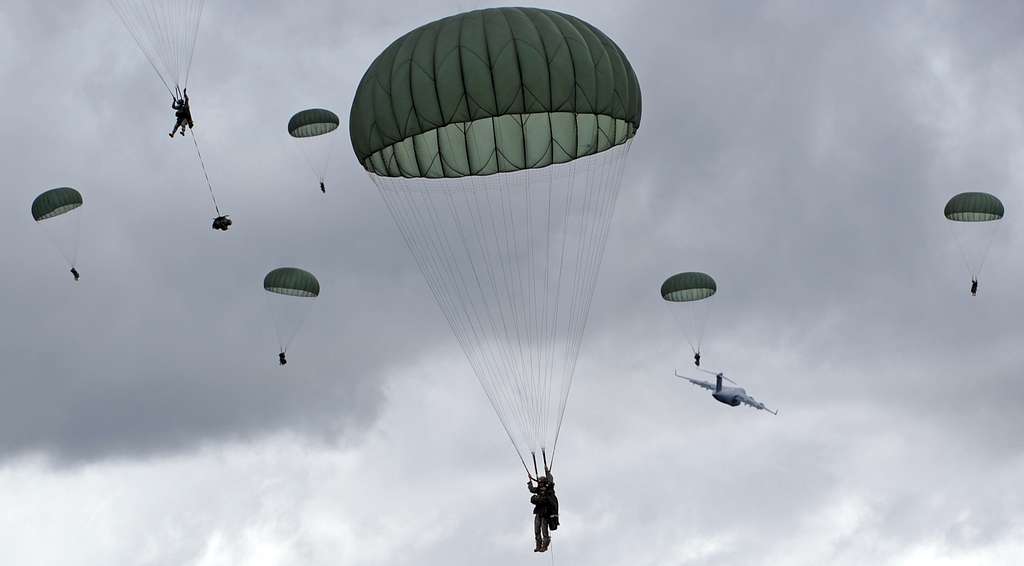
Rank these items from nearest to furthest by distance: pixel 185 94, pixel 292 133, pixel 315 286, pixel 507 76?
1. pixel 507 76
2. pixel 185 94
3. pixel 315 286
4. pixel 292 133

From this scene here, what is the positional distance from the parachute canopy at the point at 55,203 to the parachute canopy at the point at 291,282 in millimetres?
8027

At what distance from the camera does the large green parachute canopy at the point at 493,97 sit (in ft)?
135

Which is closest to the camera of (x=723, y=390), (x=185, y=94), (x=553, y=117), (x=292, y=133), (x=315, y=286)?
(x=553, y=117)

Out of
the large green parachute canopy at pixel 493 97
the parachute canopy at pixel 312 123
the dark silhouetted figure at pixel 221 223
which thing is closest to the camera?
the large green parachute canopy at pixel 493 97

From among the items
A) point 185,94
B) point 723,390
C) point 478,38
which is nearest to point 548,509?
point 478,38

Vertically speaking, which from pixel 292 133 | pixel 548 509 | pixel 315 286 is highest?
pixel 292 133

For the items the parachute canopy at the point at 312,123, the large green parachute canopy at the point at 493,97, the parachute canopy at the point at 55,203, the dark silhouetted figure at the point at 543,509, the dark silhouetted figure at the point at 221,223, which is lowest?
the dark silhouetted figure at the point at 543,509

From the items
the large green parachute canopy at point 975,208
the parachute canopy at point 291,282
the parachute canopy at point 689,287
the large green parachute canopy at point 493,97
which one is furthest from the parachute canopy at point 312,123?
the large green parachute canopy at point 975,208

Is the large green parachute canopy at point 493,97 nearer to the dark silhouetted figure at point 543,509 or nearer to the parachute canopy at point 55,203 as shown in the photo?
the dark silhouetted figure at point 543,509

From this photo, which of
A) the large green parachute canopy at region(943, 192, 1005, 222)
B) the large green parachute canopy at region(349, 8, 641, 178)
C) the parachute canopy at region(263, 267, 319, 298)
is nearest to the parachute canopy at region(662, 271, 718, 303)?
the large green parachute canopy at region(943, 192, 1005, 222)

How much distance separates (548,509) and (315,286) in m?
22.6

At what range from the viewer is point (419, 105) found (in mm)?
41281

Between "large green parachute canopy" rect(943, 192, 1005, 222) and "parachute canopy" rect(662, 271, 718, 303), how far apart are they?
10167 millimetres

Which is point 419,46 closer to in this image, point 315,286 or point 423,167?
point 423,167
